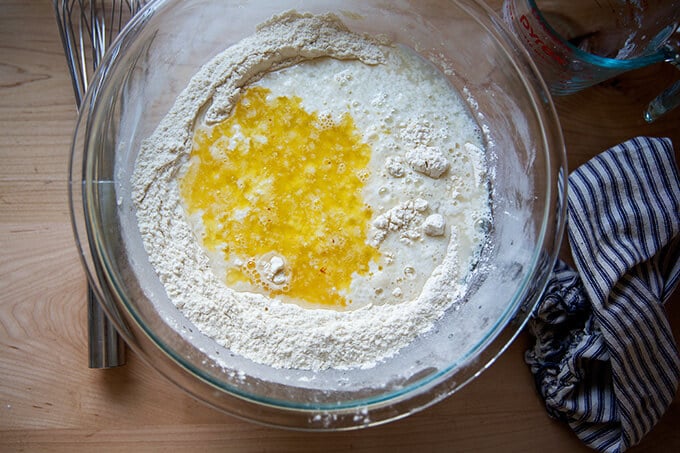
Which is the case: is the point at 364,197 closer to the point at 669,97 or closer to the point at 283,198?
the point at 283,198

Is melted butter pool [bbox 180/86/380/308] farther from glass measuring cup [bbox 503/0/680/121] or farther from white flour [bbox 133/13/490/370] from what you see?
glass measuring cup [bbox 503/0/680/121]

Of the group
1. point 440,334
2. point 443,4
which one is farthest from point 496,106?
point 440,334

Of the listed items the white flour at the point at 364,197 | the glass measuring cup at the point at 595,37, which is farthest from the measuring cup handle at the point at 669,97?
the white flour at the point at 364,197

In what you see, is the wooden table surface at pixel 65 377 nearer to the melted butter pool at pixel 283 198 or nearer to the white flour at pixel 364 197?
the white flour at pixel 364 197

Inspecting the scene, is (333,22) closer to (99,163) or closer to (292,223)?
(292,223)

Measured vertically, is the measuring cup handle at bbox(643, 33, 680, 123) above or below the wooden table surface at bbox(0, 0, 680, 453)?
above

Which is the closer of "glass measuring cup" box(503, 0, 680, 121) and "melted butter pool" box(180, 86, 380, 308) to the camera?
"glass measuring cup" box(503, 0, 680, 121)

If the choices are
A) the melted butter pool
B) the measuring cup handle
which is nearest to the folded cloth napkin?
the measuring cup handle

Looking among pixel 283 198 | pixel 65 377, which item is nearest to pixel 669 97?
pixel 283 198
